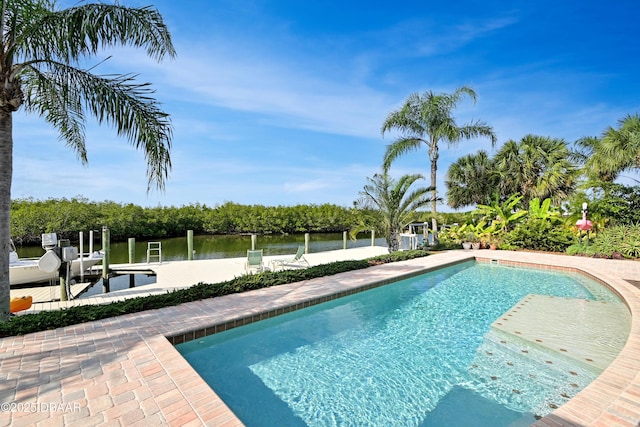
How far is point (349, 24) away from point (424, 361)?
39.4ft

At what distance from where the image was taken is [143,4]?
16.8ft

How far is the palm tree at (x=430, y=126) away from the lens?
15.2m

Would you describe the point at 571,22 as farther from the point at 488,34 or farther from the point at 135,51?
the point at 135,51

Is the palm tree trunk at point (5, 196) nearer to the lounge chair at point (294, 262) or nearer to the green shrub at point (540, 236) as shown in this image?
the lounge chair at point (294, 262)

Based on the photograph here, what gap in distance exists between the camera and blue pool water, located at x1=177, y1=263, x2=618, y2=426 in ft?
10.9

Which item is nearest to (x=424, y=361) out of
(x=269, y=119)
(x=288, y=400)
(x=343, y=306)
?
(x=288, y=400)

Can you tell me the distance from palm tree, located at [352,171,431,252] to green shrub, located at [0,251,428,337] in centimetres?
403

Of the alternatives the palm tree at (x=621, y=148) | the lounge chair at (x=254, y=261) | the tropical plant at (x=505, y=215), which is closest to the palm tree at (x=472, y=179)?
the tropical plant at (x=505, y=215)

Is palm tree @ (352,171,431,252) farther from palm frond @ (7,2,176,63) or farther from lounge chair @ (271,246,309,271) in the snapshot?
palm frond @ (7,2,176,63)

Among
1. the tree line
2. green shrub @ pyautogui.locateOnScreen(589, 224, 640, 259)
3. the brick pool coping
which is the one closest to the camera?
the brick pool coping

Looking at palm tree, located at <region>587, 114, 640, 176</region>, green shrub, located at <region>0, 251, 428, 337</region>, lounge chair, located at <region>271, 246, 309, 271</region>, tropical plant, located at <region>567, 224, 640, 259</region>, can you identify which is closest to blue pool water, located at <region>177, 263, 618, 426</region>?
green shrub, located at <region>0, 251, 428, 337</region>

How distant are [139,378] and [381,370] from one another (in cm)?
295

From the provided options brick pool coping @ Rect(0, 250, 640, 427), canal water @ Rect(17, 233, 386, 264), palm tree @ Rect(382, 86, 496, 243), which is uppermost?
palm tree @ Rect(382, 86, 496, 243)

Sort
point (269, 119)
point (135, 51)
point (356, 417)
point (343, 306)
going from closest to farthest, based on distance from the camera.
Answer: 1. point (356, 417)
2. point (135, 51)
3. point (343, 306)
4. point (269, 119)
